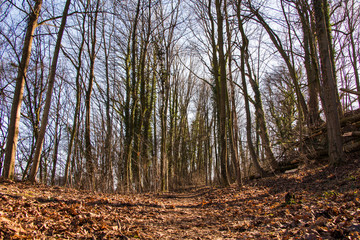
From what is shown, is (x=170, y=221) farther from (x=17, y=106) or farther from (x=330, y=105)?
(x=330, y=105)

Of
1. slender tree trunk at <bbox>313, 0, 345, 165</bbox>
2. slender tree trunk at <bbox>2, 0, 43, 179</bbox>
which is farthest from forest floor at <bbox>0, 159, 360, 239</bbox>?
slender tree trunk at <bbox>2, 0, 43, 179</bbox>

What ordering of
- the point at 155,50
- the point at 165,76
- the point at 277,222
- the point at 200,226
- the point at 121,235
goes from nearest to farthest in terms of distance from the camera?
the point at 121,235 < the point at 277,222 < the point at 200,226 < the point at 165,76 < the point at 155,50

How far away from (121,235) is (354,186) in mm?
4333

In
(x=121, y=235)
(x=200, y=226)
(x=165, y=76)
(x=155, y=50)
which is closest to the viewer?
(x=121, y=235)

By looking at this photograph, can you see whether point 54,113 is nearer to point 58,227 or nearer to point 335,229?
point 58,227

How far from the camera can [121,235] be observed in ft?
9.74

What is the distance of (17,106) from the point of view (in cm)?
592

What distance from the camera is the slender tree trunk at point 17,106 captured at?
5701 millimetres

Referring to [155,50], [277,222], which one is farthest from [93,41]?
[277,222]

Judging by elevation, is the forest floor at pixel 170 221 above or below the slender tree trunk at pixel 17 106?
below

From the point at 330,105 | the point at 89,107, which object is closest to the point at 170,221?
the point at 330,105

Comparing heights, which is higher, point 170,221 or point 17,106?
point 17,106

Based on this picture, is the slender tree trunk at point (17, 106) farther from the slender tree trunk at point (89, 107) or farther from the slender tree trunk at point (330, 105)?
the slender tree trunk at point (330, 105)

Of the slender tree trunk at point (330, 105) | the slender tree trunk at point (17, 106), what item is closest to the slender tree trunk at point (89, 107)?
the slender tree trunk at point (17, 106)
